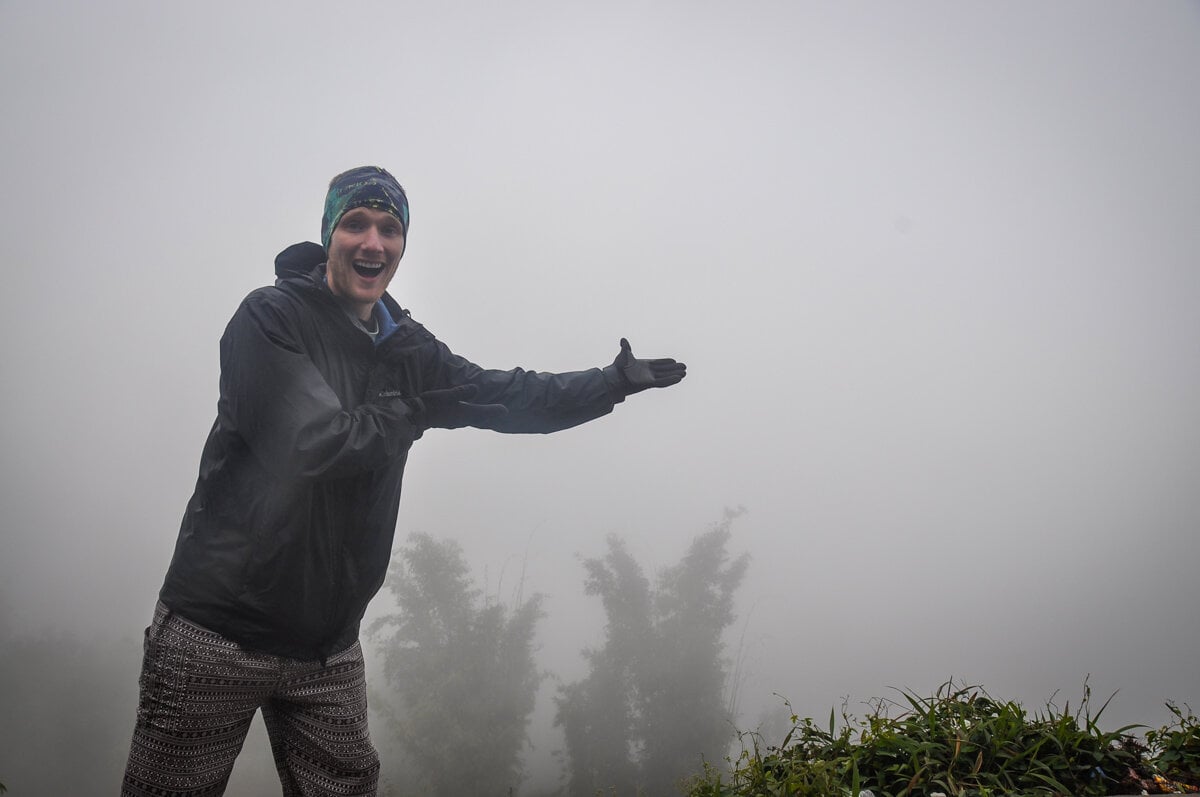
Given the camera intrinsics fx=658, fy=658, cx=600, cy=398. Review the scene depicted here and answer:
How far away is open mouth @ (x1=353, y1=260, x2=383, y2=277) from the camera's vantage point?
2.31 m

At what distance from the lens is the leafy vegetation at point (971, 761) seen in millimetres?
1896

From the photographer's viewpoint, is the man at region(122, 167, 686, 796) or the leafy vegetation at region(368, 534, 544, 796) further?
the leafy vegetation at region(368, 534, 544, 796)

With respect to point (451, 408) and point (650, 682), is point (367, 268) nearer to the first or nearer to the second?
point (451, 408)

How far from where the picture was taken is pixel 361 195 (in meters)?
2.34

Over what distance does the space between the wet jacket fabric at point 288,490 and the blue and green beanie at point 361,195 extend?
1.03 ft

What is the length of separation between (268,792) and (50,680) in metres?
8.11

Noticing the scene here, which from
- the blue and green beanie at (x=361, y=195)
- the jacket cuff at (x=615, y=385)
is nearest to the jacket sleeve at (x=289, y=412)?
the blue and green beanie at (x=361, y=195)

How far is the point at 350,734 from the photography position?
211 centimetres

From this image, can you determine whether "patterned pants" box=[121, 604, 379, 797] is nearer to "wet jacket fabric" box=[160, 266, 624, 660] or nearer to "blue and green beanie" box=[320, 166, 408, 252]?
"wet jacket fabric" box=[160, 266, 624, 660]

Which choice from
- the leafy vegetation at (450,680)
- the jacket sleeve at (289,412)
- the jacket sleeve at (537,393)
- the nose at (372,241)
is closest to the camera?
the jacket sleeve at (289,412)

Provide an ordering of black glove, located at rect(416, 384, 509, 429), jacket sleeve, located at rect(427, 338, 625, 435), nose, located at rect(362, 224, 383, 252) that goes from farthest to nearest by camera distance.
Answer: jacket sleeve, located at rect(427, 338, 625, 435) → nose, located at rect(362, 224, 383, 252) → black glove, located at rect(416, 384, 509, 429)

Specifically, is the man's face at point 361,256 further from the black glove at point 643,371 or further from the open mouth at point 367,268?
the black glove at point 643,371

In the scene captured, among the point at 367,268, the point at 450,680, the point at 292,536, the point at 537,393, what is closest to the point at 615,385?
the point at 537,393

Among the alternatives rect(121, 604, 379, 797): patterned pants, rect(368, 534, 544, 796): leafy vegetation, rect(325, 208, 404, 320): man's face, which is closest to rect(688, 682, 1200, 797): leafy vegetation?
rect(121, 604, 379, 797): patterned pants
